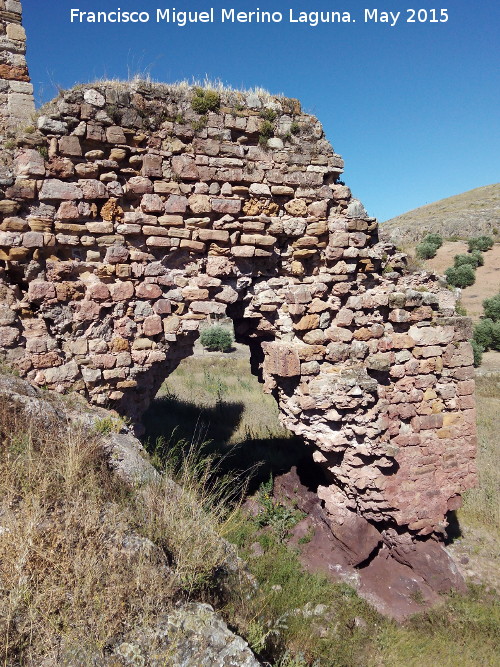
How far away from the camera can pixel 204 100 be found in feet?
15.7

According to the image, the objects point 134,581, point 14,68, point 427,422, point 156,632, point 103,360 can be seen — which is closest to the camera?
point 156,632

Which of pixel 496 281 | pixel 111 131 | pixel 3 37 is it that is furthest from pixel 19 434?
pixel 496 281

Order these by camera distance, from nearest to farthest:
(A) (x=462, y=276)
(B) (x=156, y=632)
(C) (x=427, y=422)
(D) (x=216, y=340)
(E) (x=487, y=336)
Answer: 1. (B) (x=156, y=632)
2. (C) (x=427, y=422)
3. (E) (x=487, y=336)
4. (D) (x=216, y=340)
5. (A) (x=462, y=276)

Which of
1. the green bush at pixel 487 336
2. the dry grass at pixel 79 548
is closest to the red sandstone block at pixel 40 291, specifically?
the dry grass at pixel 79 548

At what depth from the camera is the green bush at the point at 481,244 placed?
30.3 meters

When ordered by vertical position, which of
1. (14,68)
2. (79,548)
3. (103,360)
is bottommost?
(79,548)

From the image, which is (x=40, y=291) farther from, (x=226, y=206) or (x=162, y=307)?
(x=226, y=206)

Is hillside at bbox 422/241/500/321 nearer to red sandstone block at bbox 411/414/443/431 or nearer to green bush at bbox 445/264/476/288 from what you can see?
green bush at bbox 445/264/476/288

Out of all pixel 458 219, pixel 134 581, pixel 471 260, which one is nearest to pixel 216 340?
pixel 471 260

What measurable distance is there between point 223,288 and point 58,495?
2.87 metres

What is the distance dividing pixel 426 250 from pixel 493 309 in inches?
367

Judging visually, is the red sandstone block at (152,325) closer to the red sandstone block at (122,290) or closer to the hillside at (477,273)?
the red sandstone block at (122,290)

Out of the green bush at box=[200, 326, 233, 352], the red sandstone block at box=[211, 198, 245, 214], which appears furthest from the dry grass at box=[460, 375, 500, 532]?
the green bush at box=[200, 326, 233, 352]

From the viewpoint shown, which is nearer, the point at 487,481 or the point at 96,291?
the point at 96,291
